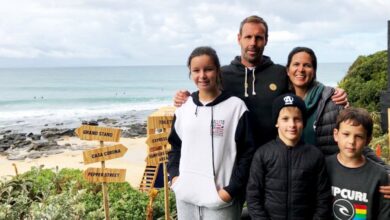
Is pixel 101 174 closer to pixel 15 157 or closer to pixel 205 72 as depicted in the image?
pixel 205 72

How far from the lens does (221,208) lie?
10.0ft

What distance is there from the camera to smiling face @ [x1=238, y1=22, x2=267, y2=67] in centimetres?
325

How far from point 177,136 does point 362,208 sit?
1.40 m

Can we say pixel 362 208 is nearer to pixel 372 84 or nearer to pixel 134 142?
pixel 372 84

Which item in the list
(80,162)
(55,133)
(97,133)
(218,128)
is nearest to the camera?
(218,128)

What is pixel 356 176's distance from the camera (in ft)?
9.10

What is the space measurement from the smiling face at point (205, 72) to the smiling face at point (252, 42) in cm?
39

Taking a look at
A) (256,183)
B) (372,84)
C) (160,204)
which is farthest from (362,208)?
(372,84)

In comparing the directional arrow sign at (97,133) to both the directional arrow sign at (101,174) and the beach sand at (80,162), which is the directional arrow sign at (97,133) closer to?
the directional arrow sign at (101,174)

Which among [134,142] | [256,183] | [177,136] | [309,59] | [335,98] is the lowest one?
[134,142]

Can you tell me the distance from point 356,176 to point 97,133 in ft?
7.69

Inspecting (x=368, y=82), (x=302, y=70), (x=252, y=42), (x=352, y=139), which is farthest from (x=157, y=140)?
(x=368, y=82)

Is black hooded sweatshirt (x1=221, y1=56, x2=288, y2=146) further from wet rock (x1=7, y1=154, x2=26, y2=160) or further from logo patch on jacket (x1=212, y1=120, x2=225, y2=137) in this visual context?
wet rock (x1=7, y1=154, x2=26, y2=160)

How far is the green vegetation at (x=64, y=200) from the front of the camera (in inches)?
117
